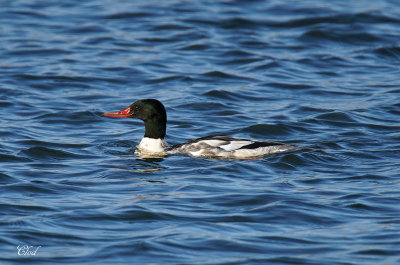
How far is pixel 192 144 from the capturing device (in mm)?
12625

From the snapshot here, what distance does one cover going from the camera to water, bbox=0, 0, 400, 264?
28.6 ft

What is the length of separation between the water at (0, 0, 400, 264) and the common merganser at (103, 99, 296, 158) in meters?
0.17

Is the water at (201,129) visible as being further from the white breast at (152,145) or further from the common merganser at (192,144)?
the white breast at (152,145)

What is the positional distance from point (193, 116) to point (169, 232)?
23.4ft

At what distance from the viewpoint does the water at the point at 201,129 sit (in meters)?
8.70

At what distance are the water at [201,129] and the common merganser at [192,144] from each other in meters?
0.17

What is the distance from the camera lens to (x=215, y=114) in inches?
632

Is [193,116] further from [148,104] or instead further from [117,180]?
[117,180]

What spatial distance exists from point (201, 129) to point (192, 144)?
2352mm
